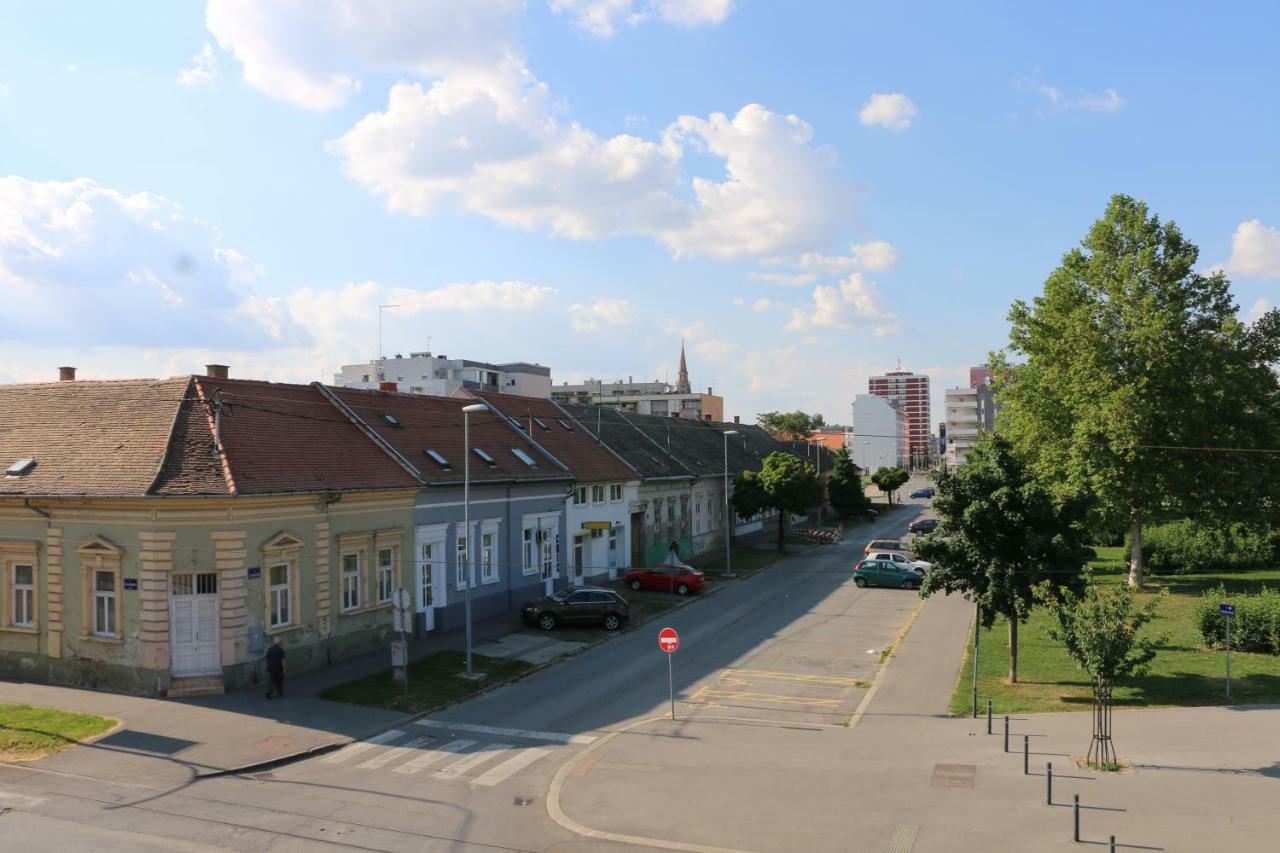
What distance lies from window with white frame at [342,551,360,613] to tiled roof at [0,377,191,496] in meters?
6.34

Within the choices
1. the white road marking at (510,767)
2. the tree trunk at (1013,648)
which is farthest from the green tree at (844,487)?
the white road marking at (510,767)

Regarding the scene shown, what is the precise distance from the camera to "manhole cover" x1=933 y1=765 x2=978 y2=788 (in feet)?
58.5

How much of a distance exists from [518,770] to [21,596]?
16.5 m

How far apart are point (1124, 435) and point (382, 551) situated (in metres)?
28.5

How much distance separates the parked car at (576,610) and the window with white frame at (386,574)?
5682mm

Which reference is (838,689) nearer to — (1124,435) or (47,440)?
(1124,435)

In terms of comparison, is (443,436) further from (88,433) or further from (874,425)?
(874,425)

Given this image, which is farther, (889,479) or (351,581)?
(889,479)

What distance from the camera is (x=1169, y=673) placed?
26.6 metres

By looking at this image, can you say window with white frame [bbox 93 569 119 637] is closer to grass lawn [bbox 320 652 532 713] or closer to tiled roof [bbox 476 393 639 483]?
grass lawn [bbox 320 652 532 713]

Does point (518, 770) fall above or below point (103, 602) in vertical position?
below

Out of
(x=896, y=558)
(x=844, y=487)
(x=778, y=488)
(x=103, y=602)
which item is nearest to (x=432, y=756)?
(x=103, y=602)

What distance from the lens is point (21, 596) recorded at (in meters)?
26.3

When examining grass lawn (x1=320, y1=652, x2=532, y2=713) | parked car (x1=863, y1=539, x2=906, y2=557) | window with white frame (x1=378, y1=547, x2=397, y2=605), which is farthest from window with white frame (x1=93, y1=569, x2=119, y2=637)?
parked car (x1=863, y1=539, x2=906, y2=557)
